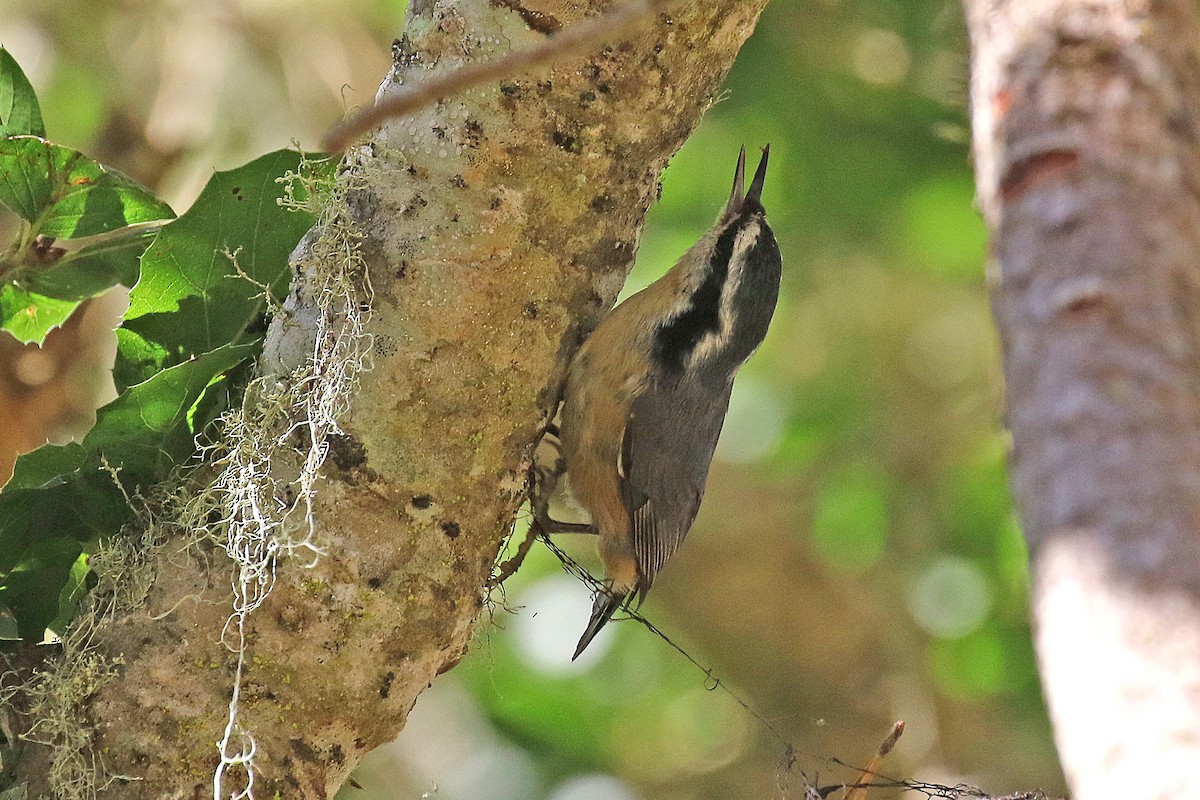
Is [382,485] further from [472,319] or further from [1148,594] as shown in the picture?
[1148,594]

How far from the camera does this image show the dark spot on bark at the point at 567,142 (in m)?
2.25

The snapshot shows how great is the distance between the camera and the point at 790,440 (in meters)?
4.52

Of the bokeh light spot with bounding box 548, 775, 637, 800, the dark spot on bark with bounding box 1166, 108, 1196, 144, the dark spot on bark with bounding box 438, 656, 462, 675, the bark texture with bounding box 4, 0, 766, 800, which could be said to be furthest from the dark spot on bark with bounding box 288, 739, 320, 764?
the bokeh light spot with bounding box 548, 775, 637, 800

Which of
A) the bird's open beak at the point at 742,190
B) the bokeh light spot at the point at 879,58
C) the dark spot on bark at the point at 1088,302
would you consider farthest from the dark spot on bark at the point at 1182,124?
the bokeh light spot at the point at 879,58

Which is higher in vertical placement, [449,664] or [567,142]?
[567,142]

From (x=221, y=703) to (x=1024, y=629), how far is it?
2978 millimetres

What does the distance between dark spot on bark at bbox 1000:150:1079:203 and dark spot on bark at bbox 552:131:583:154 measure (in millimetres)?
999

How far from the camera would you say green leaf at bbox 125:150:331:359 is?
2359 millimetres

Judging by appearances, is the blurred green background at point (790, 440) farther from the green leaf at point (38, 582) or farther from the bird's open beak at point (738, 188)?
the green leaf at point (38, 582)

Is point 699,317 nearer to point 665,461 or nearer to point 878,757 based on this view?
point 665,461

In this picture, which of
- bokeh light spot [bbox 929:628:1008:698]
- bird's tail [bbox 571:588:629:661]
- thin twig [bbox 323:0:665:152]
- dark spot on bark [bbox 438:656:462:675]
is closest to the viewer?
thin twig [bbox 323:0:665:152]

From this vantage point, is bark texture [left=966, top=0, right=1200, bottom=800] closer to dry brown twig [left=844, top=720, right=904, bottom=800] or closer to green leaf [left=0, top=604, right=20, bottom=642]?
dry brown twig [left=844, top=720, right=904, bottom=800]

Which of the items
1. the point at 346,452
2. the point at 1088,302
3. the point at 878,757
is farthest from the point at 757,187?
the point at 1088,302

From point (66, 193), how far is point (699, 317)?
1.40m
